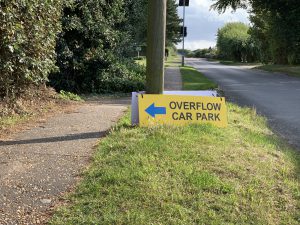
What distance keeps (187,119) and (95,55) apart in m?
7.43

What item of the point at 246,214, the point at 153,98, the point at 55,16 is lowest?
the point at 246,214

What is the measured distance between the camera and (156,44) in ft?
24.5

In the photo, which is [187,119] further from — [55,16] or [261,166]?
[55,16]

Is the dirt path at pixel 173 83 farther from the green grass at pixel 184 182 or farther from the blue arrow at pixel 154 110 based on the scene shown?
the green grass at pixel 184 182

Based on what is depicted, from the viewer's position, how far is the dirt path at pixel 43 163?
4.31 metres

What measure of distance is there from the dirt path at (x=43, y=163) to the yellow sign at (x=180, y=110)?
847mm

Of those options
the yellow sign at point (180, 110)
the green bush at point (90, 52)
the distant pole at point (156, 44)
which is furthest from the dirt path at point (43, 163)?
the green bush at point (90, 52)

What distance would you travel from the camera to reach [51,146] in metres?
6.45

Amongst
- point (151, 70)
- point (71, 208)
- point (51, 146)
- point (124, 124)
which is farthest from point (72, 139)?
point (71, 208)

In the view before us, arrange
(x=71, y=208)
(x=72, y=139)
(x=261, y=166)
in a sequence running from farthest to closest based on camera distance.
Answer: (x=72, y=139) → (x=261, y=166) → (x=71, y=208)

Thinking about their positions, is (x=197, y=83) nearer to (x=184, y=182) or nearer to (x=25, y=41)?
(x=25, y=41)

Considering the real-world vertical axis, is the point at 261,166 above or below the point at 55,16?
below

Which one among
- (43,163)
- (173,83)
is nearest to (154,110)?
(43,163)

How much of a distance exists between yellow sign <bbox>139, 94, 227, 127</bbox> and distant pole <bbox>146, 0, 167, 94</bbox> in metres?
0.29
